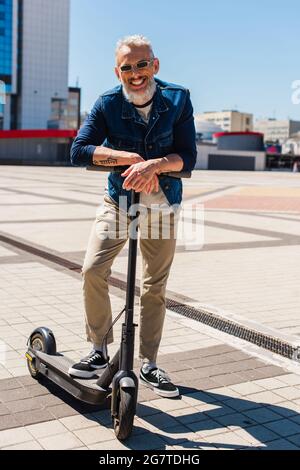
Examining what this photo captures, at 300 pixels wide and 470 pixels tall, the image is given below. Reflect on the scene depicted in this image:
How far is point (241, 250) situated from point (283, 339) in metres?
4.36

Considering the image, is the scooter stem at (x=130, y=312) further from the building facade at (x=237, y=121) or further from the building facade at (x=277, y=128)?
the building facade at (x=277, y=128)

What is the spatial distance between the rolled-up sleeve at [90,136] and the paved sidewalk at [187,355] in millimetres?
1395

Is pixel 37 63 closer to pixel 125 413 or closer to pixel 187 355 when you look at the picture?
pixel 187 355

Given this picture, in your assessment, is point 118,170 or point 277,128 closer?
point 118,170

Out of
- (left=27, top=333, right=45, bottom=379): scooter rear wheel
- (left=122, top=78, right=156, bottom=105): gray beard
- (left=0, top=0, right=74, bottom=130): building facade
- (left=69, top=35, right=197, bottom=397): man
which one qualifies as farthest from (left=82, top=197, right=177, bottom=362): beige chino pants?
(left=0, top=0, right=74, bottom=130): building facade

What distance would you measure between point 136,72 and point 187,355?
2.13 metres

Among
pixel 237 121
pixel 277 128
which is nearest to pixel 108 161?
pixel 237 121

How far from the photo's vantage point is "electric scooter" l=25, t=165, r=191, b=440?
3014 mm

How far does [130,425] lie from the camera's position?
3012mm

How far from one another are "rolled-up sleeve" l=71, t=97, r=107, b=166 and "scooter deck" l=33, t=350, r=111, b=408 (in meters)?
1.18

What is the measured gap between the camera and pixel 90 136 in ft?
11.1

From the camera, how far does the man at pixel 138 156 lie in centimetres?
325

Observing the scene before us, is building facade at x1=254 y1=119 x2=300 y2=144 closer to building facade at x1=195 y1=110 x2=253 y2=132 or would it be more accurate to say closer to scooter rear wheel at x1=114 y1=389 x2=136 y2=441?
building facade at x1=195 y1=110 x2=253 y2=132

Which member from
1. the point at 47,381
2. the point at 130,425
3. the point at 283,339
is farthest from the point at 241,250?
the point at 130,425
